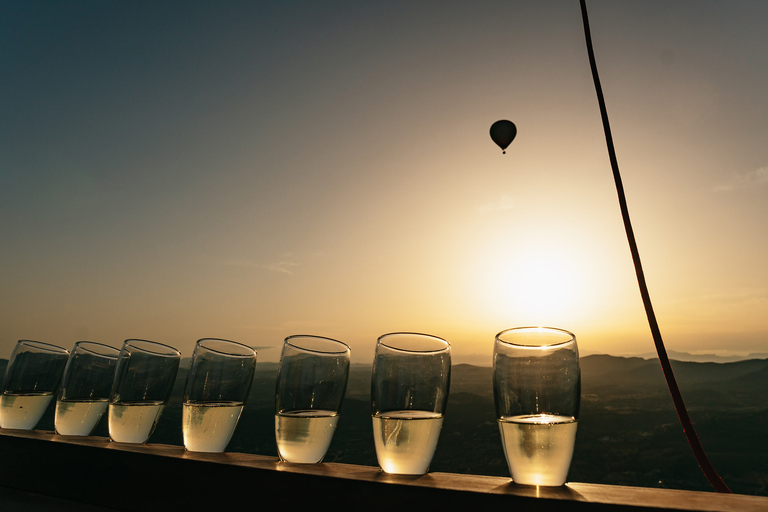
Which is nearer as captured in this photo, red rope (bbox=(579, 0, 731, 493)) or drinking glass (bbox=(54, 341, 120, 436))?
red rope (bbox=(579, 0, 731, 493))

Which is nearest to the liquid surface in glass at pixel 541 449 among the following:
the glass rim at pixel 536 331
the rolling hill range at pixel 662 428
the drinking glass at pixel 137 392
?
the glass rim at pixel 536 331

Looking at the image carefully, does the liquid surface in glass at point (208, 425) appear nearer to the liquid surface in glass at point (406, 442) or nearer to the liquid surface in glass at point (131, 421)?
the liquid surface in glass at point (131, 421)

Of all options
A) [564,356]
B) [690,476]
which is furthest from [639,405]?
[564,356]

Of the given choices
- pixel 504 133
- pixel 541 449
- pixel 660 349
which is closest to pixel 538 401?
pixel 541 449

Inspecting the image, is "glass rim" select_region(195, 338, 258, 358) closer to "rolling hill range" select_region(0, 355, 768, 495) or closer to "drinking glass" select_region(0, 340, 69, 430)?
"drinking glass" select_region(0, 340, 69, 430)

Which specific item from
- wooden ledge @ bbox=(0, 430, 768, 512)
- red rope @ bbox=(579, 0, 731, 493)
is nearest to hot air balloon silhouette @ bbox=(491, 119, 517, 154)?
red rope @ bbox=(579, 0, 731, 493)

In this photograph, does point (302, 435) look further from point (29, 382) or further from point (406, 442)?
point (29, 382)

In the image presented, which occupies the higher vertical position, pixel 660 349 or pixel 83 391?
pixel 660 349
